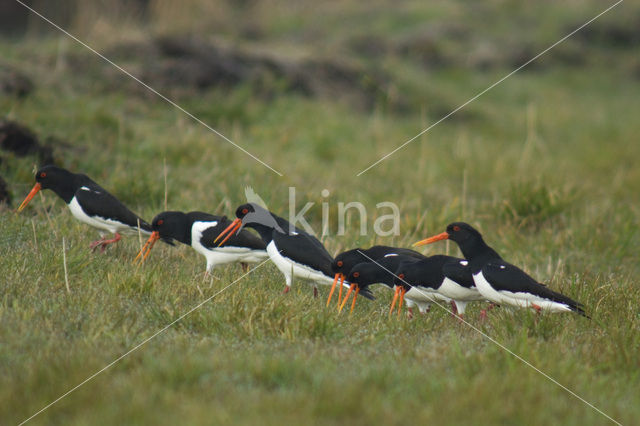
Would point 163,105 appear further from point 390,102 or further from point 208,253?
point 208,253

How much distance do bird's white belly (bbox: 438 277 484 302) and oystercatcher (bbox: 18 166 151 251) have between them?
7.84 feet

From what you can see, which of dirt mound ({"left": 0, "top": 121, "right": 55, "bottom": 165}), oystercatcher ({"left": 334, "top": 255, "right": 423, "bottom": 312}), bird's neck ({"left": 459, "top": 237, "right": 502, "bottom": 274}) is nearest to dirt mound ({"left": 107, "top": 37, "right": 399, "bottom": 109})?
dirt mound ({"left": 0, "top": 121, "right": 55, "bottom": 165})

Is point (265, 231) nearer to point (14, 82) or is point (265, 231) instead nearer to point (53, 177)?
point (53, 177)

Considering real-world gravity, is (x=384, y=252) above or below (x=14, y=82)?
below

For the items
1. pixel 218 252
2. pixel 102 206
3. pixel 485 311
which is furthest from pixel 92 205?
pixel 485 311

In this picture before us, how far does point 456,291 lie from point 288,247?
127cm

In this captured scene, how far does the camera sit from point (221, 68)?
11.7 meters

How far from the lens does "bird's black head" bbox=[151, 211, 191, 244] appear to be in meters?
5.62

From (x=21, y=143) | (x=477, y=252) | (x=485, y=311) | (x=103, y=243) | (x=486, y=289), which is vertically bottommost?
(x=485, y=311)

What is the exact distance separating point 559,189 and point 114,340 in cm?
592

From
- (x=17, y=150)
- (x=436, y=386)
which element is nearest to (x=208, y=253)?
(x=436, y=386)

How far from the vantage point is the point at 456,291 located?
16.3 ft

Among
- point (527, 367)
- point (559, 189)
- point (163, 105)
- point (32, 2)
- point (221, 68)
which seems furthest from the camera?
point (32, 2)

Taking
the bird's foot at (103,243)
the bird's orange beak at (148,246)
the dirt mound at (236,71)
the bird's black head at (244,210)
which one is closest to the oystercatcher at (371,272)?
the bird's black head at (244,210)
